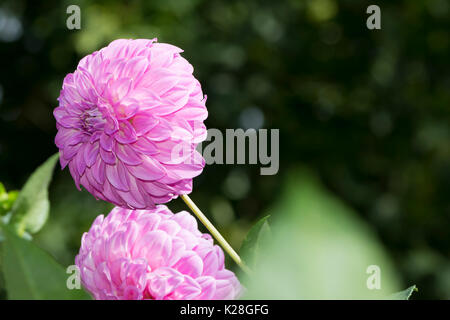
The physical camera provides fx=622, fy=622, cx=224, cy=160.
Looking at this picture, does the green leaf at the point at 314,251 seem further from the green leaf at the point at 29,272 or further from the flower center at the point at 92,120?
the flower center at the point at 92,120

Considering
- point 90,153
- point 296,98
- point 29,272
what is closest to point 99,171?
point 90,153

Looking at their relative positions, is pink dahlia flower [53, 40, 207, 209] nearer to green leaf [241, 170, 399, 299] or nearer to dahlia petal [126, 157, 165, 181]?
dahlia petal [126, 157, 165, 181]

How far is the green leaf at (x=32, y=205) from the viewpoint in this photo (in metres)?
0.38

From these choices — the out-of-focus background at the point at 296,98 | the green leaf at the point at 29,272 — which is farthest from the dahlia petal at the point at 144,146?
the out-of-focus background at the point at 296,98

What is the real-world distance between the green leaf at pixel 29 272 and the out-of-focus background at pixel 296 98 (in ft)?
4.17

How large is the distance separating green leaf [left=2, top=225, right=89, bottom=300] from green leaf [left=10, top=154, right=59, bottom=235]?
0.22 m

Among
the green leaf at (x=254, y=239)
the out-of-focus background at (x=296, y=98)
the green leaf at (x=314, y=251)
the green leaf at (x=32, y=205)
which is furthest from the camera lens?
the out-of-focus background at (x=296, y=98)

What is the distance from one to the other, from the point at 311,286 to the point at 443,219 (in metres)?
1.49

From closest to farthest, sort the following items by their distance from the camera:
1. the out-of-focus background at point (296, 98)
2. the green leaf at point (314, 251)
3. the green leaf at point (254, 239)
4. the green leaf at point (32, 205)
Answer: the green leaf at point (314, 251), the green leaf at point (254, 239), the green leaf at point (32, 205), the out-of-focus background at point (296, 98)

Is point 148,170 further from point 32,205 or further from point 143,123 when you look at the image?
point 32,205

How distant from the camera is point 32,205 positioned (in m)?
0.39

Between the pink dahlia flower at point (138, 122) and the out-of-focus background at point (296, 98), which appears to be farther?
the out-of-focus background at point (296, 98)

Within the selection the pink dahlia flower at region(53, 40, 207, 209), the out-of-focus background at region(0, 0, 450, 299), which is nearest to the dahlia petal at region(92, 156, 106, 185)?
the pink dahlia flower at region(53, 40, 207, 209)

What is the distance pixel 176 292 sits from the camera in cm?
26
